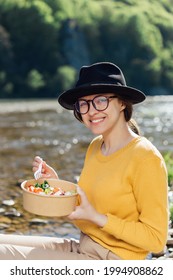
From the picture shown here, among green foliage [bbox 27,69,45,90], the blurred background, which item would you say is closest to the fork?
the blurred background

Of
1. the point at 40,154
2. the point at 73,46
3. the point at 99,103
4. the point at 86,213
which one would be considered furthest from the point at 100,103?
the point at 73,46

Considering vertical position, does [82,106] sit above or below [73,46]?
above

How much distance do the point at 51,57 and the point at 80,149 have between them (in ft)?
217

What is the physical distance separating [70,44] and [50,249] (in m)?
84.6

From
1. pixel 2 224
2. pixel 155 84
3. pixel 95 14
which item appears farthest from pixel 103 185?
pixel 95 14

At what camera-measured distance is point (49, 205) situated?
10.6 ft

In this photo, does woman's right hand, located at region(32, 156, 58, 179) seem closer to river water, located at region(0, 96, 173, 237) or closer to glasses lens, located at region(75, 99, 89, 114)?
glasses lens, located at region(75, 99, 89, 114)

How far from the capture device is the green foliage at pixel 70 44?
252ft

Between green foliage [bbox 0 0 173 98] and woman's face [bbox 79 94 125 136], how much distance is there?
2638 inches

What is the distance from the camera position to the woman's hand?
10.5ft

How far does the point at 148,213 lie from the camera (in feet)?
10.4

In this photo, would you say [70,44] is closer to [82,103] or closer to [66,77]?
[66,77]

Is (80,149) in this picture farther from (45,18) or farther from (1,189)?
(45,18)

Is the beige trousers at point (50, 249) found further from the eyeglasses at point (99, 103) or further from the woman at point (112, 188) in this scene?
the eyeglasses at point (99, 103)
